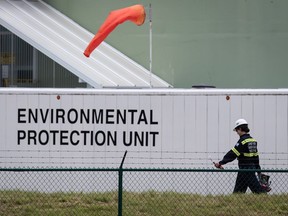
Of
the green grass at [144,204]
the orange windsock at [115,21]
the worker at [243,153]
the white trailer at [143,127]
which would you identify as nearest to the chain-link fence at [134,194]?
the green grass at [144,204]

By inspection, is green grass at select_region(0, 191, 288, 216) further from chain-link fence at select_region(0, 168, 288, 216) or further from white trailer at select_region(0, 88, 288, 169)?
white trailer at select_region(0, 88, 288, 169)

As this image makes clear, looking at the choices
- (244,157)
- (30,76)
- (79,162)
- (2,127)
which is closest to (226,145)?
(244,157)

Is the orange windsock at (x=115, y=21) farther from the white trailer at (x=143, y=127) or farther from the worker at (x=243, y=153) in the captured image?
the worker at (x=243, y=153)

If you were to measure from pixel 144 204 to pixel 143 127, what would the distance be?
325 cm

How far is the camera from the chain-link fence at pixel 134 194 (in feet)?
A: 41.2

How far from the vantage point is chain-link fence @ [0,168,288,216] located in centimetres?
1255

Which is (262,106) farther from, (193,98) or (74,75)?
(74,75)

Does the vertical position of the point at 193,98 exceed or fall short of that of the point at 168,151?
it exceeds it

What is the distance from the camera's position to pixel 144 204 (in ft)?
42.5

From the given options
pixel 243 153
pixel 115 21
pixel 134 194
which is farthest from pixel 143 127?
pixel 115 21

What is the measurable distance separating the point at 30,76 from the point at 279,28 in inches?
338

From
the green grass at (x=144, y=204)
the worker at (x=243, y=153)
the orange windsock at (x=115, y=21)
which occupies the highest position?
the orange windsock at (x=115, y=21)

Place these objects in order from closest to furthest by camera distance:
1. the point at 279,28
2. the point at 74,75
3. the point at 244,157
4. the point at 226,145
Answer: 1. the point at 244,157
2. the point at 226,145
3. the point at 74,75
4. the point at 279,28

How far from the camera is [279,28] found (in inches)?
952
